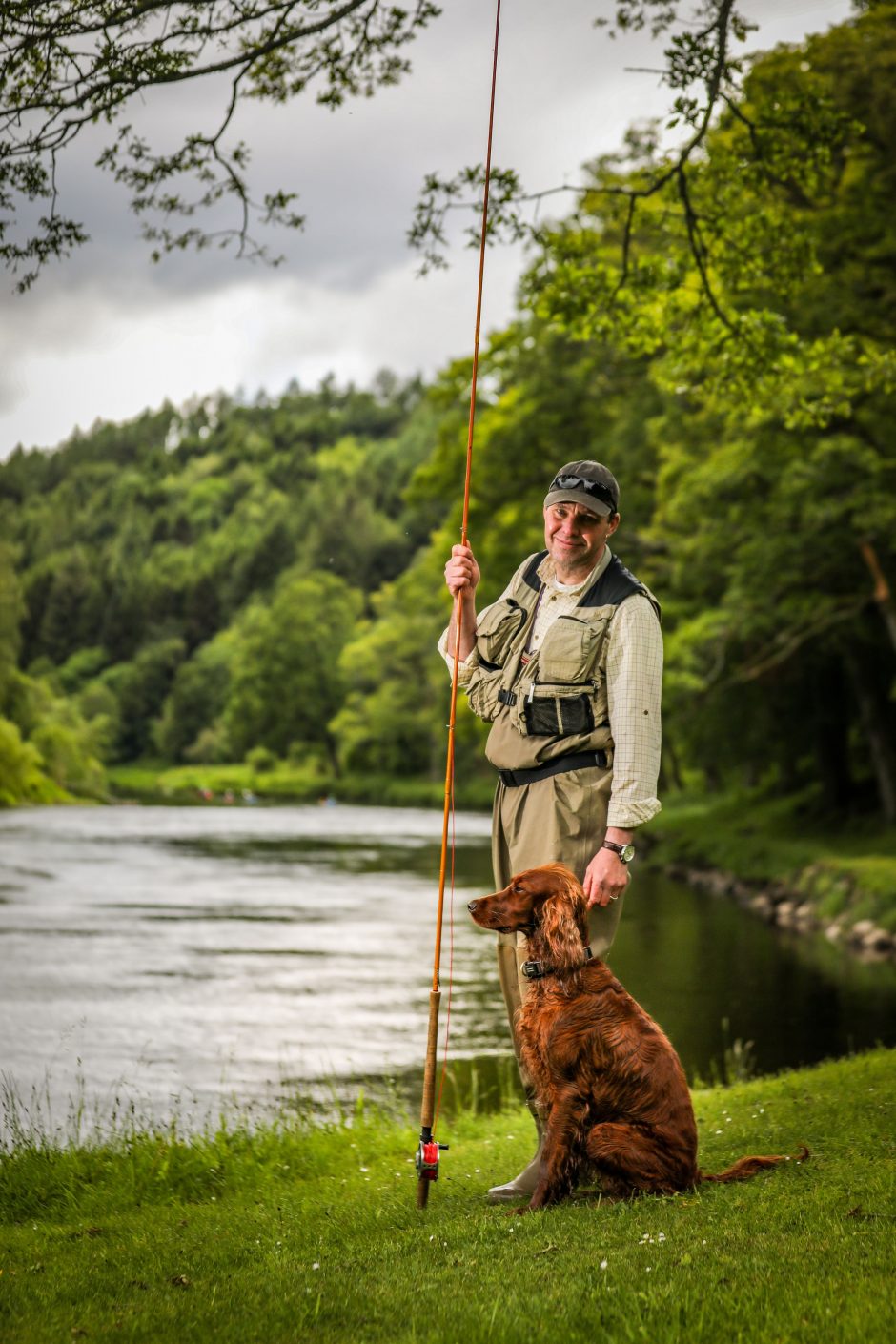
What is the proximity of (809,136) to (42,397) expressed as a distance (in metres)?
7.94

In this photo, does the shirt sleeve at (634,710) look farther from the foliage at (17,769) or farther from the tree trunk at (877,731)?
the foliage at (17,769)

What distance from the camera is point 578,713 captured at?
5.48 meters

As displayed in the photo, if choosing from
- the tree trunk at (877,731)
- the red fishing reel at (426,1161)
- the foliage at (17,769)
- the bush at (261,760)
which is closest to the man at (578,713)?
the red fishing reel at (426,1161)

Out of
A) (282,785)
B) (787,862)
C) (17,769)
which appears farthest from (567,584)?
(282,785)

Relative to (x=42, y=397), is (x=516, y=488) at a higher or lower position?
higher

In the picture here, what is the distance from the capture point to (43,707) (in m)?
50.3

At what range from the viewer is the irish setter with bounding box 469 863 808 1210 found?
500 cm

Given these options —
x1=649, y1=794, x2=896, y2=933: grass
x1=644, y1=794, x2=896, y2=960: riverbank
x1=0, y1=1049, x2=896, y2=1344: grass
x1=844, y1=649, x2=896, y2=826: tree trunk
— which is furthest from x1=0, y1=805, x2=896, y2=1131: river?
x1=844, y1=649, x2=896, y2=826: tree trunk

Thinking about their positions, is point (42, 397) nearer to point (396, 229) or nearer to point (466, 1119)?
point (396, 229)

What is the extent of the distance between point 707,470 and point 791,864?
8098mm

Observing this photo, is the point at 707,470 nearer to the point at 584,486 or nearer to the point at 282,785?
the point at 584,486

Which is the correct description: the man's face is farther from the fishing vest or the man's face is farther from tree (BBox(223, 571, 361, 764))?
tree (BBox(223, 571, 361, 764))

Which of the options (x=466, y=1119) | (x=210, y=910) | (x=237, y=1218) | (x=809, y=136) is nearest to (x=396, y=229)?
(x=809, y=136)

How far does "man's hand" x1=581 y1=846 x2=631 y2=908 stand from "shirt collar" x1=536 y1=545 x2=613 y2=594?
1.07m
